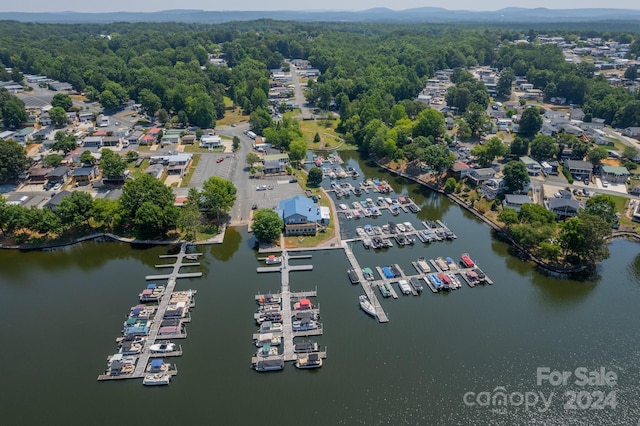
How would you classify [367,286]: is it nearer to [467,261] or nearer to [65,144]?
[467,261]

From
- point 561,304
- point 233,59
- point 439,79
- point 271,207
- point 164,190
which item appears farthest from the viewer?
point 233,59

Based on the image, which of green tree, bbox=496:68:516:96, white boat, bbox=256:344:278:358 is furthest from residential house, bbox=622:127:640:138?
white boat, bbox=256:344:278:358

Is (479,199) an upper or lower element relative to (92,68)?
lower

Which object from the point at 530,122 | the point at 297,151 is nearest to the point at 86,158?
the point at 297,151

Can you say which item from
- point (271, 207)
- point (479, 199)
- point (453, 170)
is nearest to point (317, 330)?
point (271, 207)

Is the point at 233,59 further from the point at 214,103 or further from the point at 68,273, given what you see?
the point at 68,273

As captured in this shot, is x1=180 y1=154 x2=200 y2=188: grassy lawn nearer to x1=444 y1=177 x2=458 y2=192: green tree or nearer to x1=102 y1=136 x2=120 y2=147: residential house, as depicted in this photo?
x1=102 y1=136 x2=120 y2=147: residential house

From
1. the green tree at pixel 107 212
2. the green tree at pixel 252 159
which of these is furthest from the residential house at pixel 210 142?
the green tree at pixel 107 212
